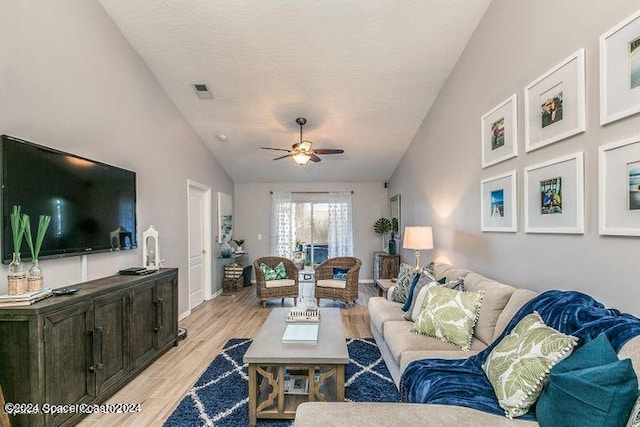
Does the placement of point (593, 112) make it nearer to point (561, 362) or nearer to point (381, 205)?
point (561, 362)

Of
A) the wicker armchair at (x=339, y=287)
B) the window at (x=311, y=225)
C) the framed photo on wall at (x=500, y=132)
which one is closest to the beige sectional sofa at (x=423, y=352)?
the framed photo on wall at (x=500, y=132)

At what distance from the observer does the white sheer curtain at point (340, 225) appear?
7668 millimetres

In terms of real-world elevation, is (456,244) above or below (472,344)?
above

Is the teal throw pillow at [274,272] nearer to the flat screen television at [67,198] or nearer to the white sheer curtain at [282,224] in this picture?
the white sheer curtain at [282,224]

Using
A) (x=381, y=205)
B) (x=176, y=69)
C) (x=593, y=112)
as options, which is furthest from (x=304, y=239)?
(x=593, y=112)

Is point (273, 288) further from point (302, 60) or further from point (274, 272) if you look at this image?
point (302, 60)

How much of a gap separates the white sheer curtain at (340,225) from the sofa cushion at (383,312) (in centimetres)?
387

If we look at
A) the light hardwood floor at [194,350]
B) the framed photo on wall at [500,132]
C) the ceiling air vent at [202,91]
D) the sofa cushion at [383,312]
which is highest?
the ceiling air vent at [202,91]

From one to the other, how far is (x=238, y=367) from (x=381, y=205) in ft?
18.0

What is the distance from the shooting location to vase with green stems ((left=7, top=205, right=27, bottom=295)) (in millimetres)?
1978

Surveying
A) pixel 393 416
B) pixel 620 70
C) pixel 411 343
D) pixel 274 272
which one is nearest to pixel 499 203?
pixel 620 70

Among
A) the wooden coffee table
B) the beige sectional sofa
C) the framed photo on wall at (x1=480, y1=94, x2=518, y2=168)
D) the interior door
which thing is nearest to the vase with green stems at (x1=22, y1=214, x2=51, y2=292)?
the wooden coffee table

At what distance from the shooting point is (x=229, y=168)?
22.5 feet

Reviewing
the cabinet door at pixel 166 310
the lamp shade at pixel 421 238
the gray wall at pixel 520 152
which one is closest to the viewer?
the gray wall at pixel 520 152
